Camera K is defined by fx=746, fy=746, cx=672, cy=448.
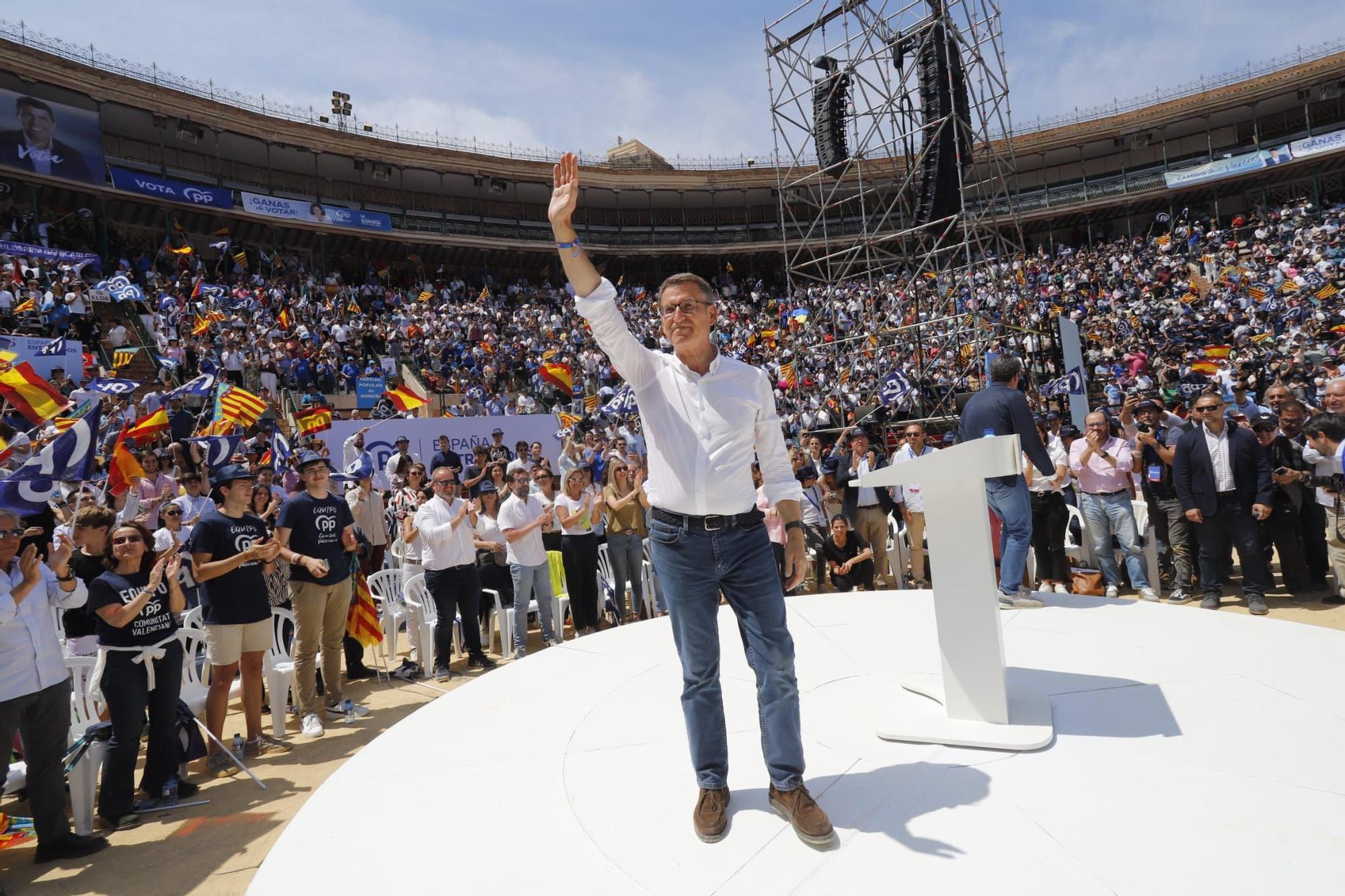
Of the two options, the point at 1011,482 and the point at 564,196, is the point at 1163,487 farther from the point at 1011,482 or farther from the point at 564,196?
the point at 564,196

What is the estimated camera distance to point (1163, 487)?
261 inches

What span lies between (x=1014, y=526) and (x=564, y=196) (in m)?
3.38

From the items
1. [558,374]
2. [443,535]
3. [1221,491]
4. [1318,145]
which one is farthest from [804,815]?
[1318,145]

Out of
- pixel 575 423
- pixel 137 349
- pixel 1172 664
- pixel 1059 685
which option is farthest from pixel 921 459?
pixel 137 349

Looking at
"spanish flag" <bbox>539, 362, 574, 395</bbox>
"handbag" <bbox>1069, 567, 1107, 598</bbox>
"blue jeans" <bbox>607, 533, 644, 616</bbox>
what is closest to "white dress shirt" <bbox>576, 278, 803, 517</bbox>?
"blue jeans" <bbox>607, 533, 644, 616</bbox>

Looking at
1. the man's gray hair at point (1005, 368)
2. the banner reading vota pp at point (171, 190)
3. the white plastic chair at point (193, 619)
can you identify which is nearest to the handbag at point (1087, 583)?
the man's gray hair at point (1005, 368)

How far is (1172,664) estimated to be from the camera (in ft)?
10.00

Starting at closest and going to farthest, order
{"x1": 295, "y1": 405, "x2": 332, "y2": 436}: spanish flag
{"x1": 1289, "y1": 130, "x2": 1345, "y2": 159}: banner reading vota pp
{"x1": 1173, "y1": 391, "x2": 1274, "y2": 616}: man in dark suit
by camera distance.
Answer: {"x1": 1173, "y1": 391, "x2": 1274, "y2": 616}: man in dark suit, {"x1": 295, "y1": 405, "x2": 332, "y2": 436}: spanish flag, {"x1": 1289, "y1": 130, "x2": 1345, "y2": 159}: banner reading vota pp

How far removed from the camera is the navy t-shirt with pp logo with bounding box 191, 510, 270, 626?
4469 millimetres

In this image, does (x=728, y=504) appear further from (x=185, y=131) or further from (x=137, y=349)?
(x=185, y=131)

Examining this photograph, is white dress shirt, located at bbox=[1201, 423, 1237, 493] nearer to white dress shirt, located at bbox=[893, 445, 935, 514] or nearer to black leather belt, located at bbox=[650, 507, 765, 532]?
white dress shirt, located at bbox=[893, 445, 935, 514]

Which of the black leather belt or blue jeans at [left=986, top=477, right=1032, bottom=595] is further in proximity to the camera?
blue jeans at [left=986, top=477, right=1032, bottom=595]

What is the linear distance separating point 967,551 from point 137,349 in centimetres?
1667

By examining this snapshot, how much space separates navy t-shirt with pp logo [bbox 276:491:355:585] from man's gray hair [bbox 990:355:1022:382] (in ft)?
14.7
